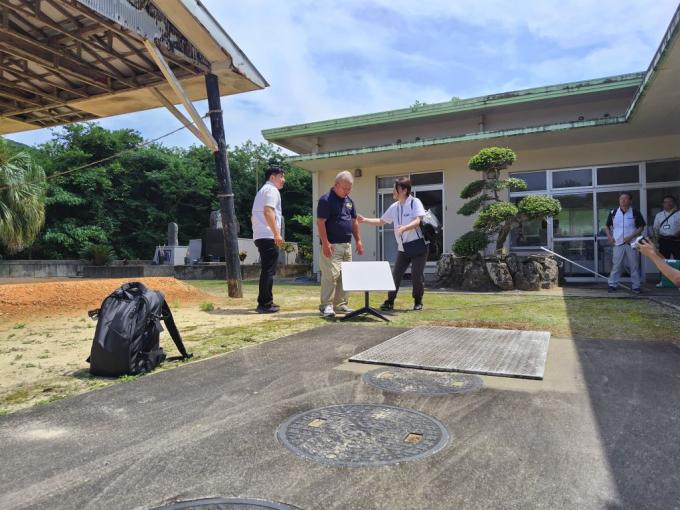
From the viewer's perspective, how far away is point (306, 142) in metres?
15.1

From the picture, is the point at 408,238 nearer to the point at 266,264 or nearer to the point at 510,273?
the point at 266,264

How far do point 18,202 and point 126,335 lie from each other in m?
14.5

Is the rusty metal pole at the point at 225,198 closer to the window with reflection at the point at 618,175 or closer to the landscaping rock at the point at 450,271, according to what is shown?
the landscaping rock at the point at 450,271

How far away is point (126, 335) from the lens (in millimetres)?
3080

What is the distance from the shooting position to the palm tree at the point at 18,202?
46.8 ft

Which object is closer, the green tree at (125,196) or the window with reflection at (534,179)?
the window with reflection at (534,179)

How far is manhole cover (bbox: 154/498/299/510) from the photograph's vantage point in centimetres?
154

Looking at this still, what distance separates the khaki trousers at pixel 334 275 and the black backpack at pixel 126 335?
9.04ft

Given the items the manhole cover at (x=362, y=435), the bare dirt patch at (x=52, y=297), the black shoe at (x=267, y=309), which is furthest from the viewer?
the black shoe at (x=267, y=309)

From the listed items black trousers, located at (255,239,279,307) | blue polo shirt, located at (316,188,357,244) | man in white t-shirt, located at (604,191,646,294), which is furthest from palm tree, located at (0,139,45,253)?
man in white t-shirt, located at (604,191,646,294)

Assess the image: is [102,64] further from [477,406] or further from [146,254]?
[146,254]

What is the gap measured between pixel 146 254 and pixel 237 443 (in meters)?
25.3

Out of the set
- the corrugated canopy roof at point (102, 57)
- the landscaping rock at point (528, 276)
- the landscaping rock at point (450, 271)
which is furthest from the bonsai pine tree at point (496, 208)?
the corrugated canopy roof at point (102, 57)

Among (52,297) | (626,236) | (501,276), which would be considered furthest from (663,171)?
(52,297)
